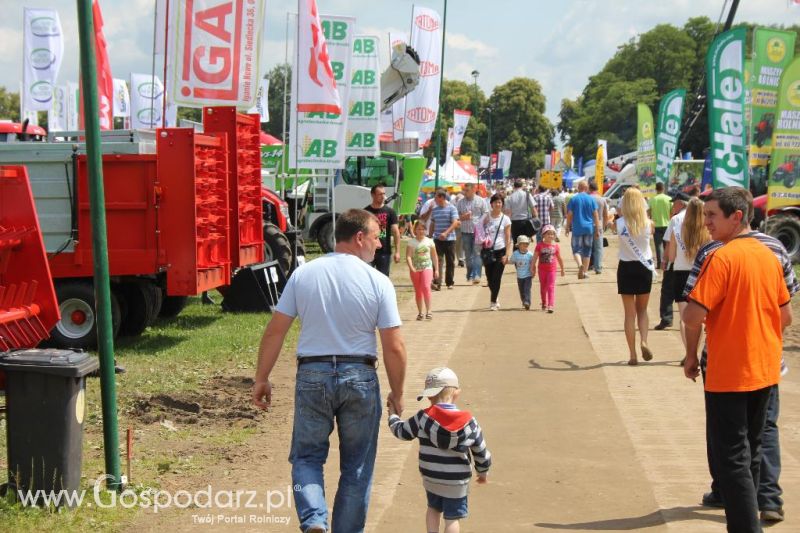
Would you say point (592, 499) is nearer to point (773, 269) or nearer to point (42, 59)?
point (773, 269)

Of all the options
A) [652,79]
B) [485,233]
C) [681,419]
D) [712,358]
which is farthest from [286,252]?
[652,79]

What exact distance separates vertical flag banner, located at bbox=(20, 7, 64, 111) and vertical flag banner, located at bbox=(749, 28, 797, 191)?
1687 centimetres

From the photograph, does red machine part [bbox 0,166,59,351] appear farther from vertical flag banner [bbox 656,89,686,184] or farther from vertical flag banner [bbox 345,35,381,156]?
vertical flag banner [bbox 656,89,686,184]

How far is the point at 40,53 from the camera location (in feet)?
89.2

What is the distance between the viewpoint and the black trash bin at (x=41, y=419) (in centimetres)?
619

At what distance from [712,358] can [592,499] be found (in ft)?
4.84

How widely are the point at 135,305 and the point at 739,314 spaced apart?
9041 mm

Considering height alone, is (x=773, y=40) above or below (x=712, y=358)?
above

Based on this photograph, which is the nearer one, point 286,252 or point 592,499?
point 592,499

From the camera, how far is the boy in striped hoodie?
5406 millimetres

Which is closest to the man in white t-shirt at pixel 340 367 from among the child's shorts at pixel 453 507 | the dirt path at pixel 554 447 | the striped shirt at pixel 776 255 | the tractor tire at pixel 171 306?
the child's shorts at pixel 453 507

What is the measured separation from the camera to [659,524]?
6137mm

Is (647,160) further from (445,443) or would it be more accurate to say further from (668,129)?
(445,443)

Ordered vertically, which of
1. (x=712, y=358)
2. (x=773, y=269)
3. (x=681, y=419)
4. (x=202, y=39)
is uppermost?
(x=202, y=39)
